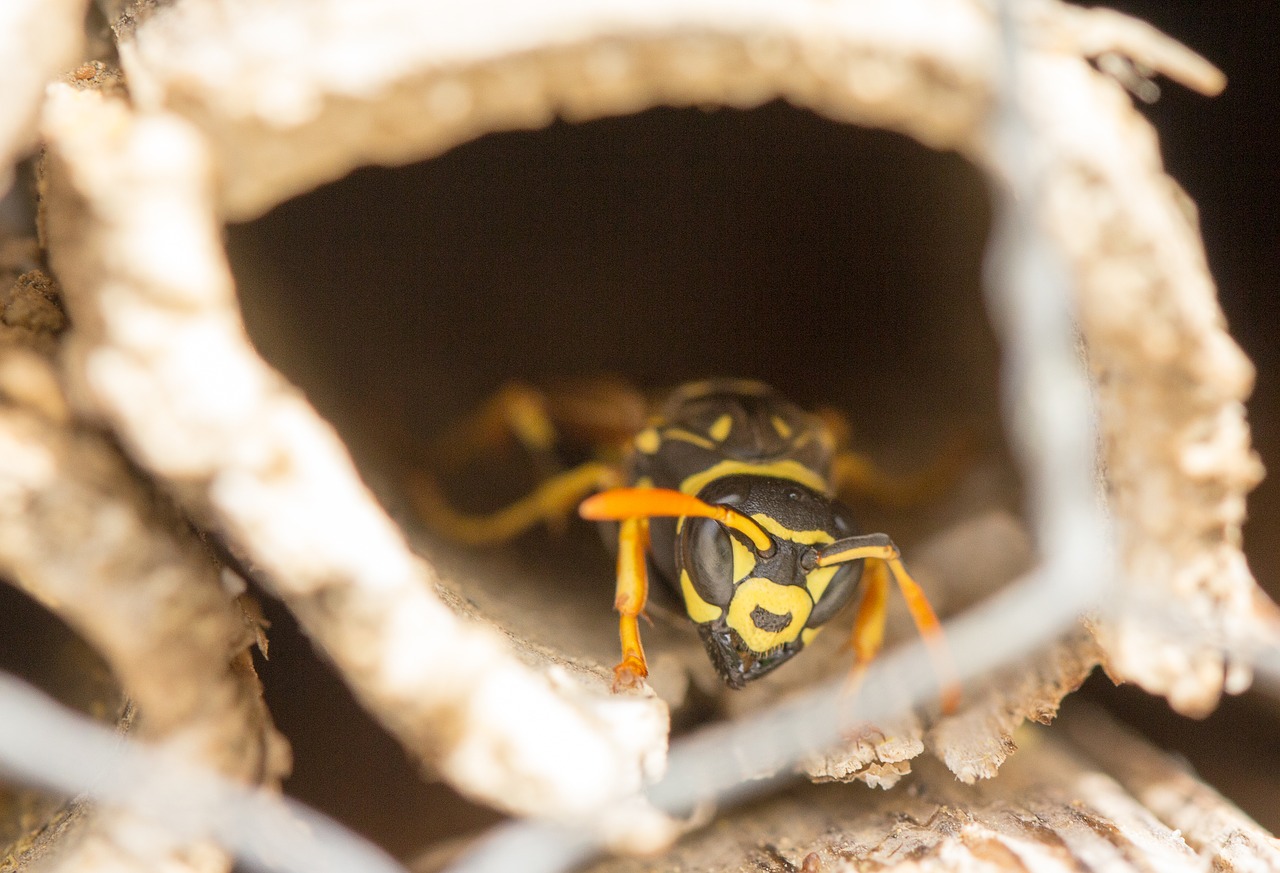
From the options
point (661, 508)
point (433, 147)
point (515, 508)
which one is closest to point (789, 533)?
point (661, 508)

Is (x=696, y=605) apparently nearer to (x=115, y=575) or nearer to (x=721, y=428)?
(x=721, y=428)

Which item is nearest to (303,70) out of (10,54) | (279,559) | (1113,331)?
(10,54)

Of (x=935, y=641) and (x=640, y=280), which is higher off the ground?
(x=640, y=280)

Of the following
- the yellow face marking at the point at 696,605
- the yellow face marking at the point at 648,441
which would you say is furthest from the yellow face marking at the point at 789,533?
the yellow face marking at the point at 648,441

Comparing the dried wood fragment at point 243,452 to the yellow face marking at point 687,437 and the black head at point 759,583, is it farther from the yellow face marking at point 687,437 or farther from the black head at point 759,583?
the yellow face marking at point 687,437

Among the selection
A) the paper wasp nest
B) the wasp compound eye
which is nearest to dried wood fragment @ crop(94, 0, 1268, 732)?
the paper wasp nest

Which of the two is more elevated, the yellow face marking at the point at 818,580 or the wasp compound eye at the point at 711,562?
the wasp compound eye at the point at 711,562
